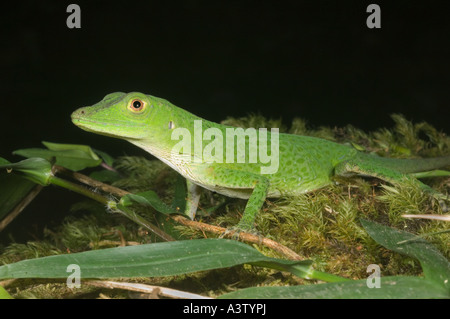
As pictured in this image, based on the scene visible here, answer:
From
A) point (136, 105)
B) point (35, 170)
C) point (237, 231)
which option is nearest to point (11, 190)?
point (35, 170)

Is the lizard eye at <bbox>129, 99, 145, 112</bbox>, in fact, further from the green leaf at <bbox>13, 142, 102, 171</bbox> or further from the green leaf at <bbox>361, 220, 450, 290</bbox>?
the green leaf at <bbox>361, 220, 450, 290</bbox>

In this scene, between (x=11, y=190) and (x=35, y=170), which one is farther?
(x=11, y=190)

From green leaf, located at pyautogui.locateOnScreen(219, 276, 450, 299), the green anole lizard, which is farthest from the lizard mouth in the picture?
green leaf, located at pyautogui.locateOnScreen(219, 276, 450, 299)

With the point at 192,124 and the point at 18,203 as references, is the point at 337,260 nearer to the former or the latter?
the point at 192,124

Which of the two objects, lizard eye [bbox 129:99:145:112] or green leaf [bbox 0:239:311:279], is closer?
green leaf [bbox 0:239:311:279]

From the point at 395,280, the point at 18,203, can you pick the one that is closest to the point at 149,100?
the point at 18,203

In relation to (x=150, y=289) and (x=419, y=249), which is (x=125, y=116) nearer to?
(x=150, y=289)
